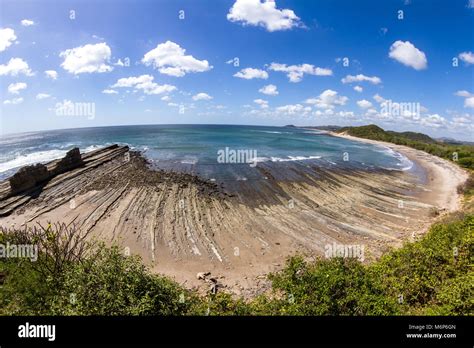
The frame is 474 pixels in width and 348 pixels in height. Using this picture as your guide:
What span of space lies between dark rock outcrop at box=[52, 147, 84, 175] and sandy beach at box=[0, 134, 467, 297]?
1.42m

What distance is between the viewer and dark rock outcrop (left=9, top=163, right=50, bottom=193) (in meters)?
30.9

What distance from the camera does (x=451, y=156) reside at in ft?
223

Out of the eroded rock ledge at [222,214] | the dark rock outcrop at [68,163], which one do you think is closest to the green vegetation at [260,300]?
the eroded rock ledge at [222,214]

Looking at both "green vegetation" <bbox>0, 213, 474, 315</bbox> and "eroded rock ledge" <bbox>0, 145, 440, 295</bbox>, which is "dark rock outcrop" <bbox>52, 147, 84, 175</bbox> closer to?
"eroded rock ledge" <bbox>0, 145, 440, 295</bbox>

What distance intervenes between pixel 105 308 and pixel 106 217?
61.9 feet

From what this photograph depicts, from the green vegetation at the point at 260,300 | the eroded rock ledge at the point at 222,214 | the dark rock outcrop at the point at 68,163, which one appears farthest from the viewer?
the dark rock outcrop at the point at 68,163

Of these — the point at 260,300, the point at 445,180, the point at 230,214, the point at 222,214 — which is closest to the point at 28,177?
the point at 222,214

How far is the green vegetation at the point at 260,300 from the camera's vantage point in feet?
26.9

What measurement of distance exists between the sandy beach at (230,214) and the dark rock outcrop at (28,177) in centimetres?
121

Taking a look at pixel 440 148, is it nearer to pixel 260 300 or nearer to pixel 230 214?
pixel 230 214

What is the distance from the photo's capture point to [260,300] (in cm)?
1141

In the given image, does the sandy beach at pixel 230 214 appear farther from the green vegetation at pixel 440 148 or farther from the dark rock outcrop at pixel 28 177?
the green vegetation at pixel 440 148
